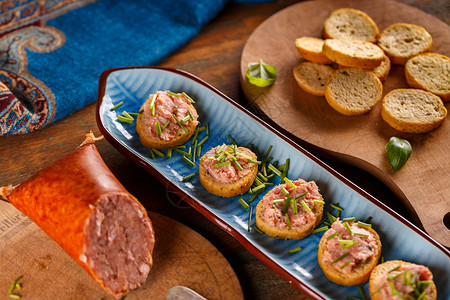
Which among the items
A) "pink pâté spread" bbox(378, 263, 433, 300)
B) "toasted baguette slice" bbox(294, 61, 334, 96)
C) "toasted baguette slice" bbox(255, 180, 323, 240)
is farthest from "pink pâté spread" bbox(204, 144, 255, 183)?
"pink pâté spread" bbox(378, 263, 433, 300)

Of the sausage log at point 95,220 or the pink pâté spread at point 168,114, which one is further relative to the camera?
the pink pâté spread at point 168,114

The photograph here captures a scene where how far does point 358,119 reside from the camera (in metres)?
3.59

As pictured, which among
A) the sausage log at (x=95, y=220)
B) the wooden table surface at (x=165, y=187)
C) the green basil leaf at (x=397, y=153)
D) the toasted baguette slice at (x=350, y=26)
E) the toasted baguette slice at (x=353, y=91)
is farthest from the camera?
the toasted baguette slice at (x=350, y=26)

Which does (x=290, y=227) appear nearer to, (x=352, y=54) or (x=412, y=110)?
(x=412, y=110)

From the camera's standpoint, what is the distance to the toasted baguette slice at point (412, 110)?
3.45 metres

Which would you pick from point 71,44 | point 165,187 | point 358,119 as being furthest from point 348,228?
point 71,44

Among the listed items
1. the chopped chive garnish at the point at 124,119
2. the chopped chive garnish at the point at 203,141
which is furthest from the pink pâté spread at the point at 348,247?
the chopped chive garnish at the point at 124,119

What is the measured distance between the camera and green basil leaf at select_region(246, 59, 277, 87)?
3.78 meters

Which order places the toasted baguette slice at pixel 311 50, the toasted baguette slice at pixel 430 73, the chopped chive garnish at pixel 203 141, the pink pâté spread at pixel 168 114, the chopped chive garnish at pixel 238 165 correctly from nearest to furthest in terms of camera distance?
the chopped chive garnish at pixel 238 165, the pink pâté spread at pixel 168 114, the chopped chive garnish at pixel 203 141, the toasted baguette slice at pixel 430 73, the toasted baguette slice at pixel 311 50

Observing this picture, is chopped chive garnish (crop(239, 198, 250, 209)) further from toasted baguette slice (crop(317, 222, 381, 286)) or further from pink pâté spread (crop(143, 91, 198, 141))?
pink pâté spread (crop(143, 91, 198, 141))

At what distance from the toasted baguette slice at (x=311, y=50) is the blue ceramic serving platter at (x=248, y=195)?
92 cm

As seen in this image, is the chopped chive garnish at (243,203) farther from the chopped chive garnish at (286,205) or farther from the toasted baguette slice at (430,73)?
the toasted baguette slice at (430,73)

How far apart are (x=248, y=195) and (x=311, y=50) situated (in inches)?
58.2

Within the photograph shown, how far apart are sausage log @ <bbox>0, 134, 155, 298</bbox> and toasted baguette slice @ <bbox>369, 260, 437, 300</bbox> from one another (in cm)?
125
